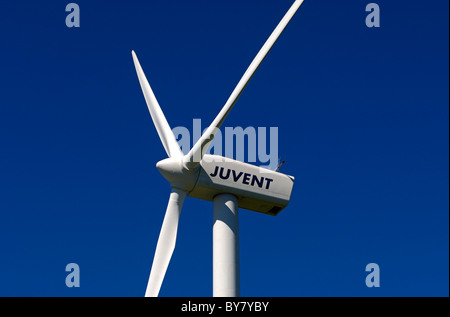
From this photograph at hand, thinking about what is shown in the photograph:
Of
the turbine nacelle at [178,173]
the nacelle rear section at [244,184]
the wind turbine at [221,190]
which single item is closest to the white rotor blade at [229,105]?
the wind turbine at [221,190]

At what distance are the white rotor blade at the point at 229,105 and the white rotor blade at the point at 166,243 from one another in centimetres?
117

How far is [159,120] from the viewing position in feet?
64.2

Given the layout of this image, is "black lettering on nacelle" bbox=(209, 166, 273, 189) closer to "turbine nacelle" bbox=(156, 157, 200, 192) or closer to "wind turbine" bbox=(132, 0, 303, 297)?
"wind turbine" bbox=(132, 0, 303, 297)

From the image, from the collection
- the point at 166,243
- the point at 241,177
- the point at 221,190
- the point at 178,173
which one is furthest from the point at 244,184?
the point at 166,243

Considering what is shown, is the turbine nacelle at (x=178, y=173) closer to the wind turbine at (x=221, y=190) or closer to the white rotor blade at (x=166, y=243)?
the wind turbine at (x=221, y=190)

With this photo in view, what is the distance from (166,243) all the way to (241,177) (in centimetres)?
302

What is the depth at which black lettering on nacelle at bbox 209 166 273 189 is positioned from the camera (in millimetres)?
18125

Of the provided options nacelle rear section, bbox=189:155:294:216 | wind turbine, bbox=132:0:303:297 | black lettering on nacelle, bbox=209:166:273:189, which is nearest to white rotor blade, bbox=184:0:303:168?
wind turbine, bbox=132:0:303:297

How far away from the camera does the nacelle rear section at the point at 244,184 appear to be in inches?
710

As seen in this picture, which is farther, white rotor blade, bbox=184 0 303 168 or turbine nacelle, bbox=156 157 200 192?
turbine nacelle, bbox=156 157 200 192

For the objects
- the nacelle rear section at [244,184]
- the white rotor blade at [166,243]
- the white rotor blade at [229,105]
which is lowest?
the white rotor blade at [166,243]

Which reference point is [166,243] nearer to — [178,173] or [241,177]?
[178,173]
